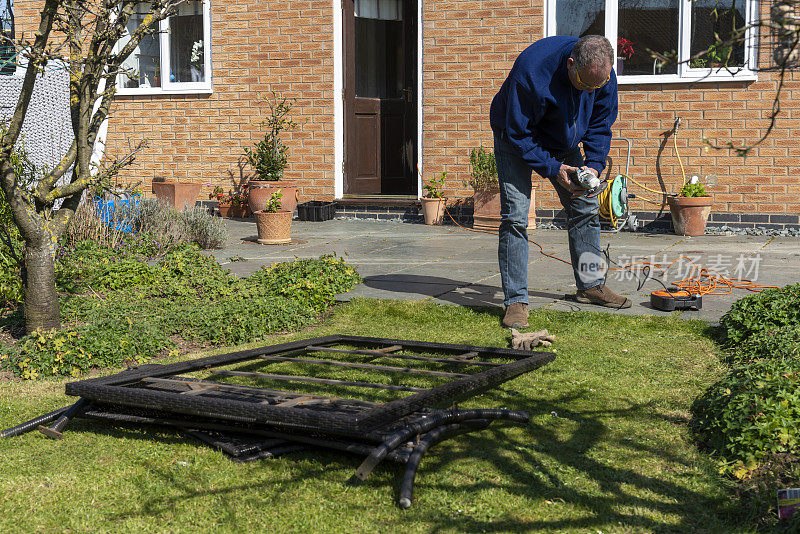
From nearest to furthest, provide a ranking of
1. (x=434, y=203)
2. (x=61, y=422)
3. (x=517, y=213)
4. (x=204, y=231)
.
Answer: (x=61, y=422) < (x=517, y=213) < (x=204, y=231) < (x=434, y=203)

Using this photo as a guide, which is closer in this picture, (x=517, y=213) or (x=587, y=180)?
(x=587, y=180)

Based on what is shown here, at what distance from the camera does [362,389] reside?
3969 millimetres

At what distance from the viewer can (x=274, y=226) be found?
30.6 ft

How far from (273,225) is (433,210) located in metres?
2.74

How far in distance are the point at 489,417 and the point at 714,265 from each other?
463 cm

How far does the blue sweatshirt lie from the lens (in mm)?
5039

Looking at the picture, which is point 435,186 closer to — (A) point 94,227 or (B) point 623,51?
(B) point 623,51

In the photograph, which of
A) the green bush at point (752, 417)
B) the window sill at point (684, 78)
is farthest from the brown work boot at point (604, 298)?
the window sill at point (684, 78)

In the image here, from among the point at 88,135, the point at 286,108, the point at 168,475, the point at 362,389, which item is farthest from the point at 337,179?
the point at 168,475

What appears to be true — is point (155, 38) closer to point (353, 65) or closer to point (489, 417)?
point (353, 65)

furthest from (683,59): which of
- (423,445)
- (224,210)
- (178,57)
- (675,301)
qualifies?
(423,445)

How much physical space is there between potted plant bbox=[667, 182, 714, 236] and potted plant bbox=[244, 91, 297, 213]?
16.8ft

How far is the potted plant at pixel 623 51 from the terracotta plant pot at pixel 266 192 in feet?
15.1

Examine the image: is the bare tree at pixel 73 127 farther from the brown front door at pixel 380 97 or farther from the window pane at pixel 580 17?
the brown front door at pixel 380 97
